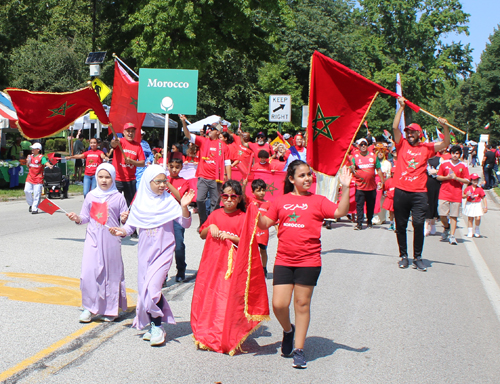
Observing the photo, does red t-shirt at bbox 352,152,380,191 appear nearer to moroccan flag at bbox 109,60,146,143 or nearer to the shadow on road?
moroccan flag at bbox 109,60,146,143

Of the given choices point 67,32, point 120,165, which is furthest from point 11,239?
point 67,32

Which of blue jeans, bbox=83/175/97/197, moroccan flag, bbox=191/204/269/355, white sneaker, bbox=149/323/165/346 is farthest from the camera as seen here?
blue jeans, bbox=83/175/97/197

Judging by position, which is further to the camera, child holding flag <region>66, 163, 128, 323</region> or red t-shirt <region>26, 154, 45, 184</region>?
red t-shirt <region>26, 154, 45, 184</region>

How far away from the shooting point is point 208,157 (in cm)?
1123

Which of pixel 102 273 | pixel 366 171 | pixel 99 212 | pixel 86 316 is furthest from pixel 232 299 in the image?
pixel 366 171

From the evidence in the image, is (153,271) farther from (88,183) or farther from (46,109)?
Result: (88,183)

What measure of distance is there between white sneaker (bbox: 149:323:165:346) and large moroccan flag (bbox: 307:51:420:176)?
8.43 feet

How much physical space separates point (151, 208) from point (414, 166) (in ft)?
16.4

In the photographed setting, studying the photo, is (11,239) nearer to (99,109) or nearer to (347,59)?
(99,109)

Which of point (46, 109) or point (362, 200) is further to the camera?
point (362, 200)

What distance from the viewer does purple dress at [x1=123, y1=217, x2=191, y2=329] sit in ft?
16.6

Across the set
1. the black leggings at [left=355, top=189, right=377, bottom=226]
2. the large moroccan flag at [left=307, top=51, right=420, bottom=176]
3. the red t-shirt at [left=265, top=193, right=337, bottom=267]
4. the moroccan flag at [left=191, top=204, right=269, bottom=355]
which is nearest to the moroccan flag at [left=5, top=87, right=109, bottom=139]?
the large moroccan flag at [left=307, top=51, right=420, bottom=176]

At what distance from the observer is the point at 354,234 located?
1291 centimetres

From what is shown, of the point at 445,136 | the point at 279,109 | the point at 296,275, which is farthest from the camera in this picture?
the point at 279,109
